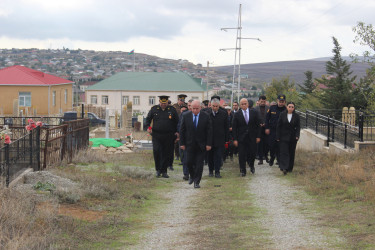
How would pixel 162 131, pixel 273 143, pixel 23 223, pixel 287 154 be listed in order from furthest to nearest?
pixel 273 143 < pixel 287 154 < pixel 162 131 < pixel 23 223

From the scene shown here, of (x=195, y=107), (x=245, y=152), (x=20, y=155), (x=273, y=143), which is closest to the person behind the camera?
(x=20, y=155)

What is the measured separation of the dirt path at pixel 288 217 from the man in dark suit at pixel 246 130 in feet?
3.86

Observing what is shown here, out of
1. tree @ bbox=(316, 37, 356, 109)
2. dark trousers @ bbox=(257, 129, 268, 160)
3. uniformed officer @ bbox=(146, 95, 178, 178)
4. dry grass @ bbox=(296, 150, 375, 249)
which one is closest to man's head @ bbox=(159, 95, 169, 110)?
uniformed officer @ bbox=(146, 95, 178, 178)

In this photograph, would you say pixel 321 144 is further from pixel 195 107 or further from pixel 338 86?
pixel 338 86

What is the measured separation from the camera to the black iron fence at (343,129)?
1909 centimetres

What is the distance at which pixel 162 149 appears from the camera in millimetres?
15195

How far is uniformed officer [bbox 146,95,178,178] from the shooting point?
15039 mm

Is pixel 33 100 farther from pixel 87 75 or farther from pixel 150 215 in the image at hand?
pixel 87 75

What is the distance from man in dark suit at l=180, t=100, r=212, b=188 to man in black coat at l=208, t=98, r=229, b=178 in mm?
1374

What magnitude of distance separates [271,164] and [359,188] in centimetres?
622

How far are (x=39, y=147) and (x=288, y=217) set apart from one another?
666 cm

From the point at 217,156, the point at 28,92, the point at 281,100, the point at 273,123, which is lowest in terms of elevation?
the point at 217,156

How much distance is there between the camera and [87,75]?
16638 centimetres

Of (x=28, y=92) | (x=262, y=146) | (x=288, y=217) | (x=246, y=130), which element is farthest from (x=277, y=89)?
(x=288, y=217)
